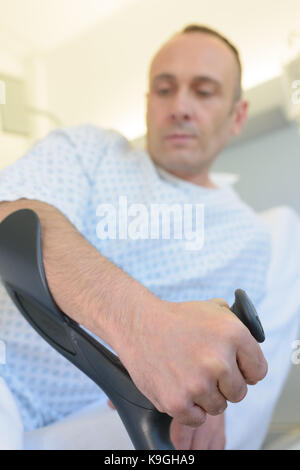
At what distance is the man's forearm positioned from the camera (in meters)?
0.33

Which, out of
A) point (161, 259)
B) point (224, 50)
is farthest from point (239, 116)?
point (161, 259)

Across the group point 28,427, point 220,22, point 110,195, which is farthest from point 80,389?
point 220,22

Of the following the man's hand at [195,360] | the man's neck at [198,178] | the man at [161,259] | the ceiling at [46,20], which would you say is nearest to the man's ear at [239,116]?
the man at [161,259]

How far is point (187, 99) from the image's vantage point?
2.19 feet

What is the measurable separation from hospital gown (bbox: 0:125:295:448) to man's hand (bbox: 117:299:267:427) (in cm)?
25

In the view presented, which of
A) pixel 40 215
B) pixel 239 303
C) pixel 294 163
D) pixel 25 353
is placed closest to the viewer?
pixel 239 303

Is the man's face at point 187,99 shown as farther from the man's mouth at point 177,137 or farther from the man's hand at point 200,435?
the man's hand at point 200,435

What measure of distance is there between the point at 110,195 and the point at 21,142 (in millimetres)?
195

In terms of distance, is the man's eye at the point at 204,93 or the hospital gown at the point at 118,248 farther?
the man's eye at the point at 204,93

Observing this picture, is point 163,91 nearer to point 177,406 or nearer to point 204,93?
point 204,93

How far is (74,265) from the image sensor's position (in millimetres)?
391

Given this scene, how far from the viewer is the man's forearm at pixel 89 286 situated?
331mm

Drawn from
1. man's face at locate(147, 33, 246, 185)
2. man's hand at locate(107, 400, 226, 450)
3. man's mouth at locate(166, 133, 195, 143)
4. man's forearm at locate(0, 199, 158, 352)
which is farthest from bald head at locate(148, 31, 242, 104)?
A: man's hand at locate(107, 400, 226, 450)

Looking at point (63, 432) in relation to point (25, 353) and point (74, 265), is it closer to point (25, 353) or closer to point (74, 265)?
point (25, 353)
